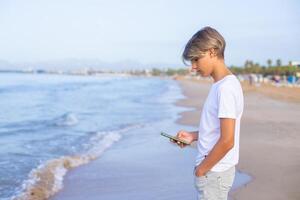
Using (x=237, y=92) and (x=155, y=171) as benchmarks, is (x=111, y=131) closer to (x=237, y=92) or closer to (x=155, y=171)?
(x=155, y=171)

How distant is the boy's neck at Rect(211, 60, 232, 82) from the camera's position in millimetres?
2369

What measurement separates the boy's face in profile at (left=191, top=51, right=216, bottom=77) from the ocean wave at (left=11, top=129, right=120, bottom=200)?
3838 millimetres

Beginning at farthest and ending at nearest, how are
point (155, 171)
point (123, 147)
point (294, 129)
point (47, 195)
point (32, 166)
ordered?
point (294, 129)
point (123, 147)
point (32, 166)
point (155, 171)
point (47, 195)

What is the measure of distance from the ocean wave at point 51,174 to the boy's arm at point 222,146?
376 cm

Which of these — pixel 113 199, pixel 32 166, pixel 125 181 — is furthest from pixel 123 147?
pixel 113 199

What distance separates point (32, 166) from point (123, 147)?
2.33 m

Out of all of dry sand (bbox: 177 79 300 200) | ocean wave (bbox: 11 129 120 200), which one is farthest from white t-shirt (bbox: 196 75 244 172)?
ocean wave (bbox: 11 129 120 200)

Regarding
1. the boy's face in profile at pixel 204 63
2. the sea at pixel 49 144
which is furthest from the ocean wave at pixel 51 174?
the boy's face in profile at pixel 204 63

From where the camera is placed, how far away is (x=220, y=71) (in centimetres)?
238

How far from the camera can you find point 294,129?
10297 millimetres

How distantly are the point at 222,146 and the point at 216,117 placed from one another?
0.16 meters

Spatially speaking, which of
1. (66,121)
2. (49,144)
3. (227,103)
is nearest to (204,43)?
(227,103)

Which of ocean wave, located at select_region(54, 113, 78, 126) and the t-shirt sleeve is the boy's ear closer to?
the t-shirt sleeve

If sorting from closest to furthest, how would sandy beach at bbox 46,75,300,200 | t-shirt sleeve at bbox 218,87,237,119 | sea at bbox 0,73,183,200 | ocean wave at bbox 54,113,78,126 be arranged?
1. t-shirt sleeve at bbox 218,87,237,119
2. sandy beach at bbox 46,75,300,200
3. sea at bbox 0,73,183,200
4. ocean wave at bbox 54,113,78,126
